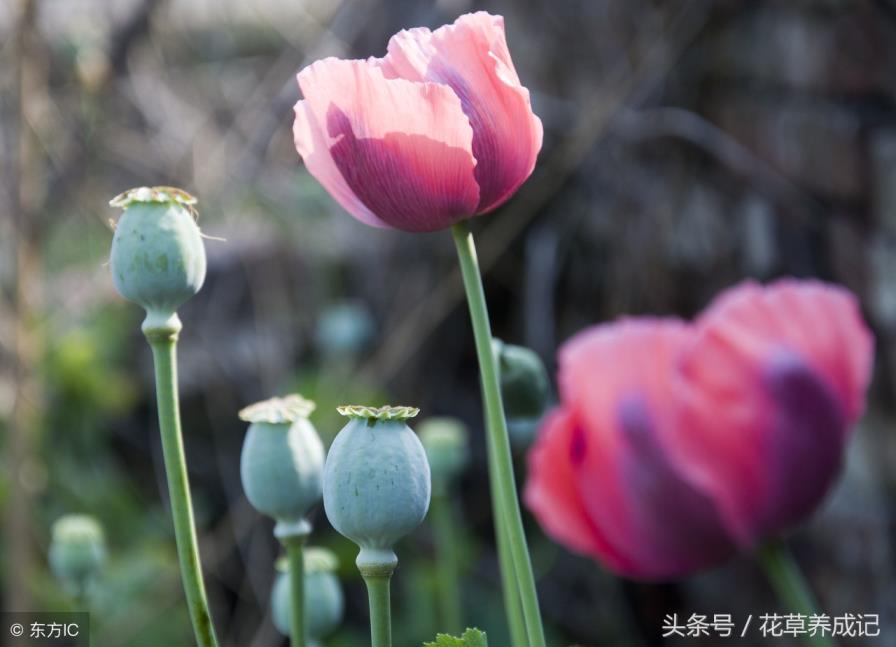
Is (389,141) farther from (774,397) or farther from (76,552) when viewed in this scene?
(76,552)

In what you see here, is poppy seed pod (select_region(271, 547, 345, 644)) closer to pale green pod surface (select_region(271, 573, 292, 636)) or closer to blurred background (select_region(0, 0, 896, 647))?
pale green pod surface (select_region(271, 573, 292, 636))

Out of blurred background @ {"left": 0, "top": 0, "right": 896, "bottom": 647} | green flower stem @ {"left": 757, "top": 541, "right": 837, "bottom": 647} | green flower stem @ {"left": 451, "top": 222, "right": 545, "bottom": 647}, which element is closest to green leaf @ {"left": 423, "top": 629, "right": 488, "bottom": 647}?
green flower stem @ {"left": 451, "top": 222, "right": 545, "bottom": 647}

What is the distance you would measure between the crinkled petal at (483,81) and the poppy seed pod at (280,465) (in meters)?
0.12

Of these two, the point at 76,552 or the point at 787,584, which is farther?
the point at 76,552

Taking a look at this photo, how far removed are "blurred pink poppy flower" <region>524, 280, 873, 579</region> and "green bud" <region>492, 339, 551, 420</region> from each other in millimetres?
15

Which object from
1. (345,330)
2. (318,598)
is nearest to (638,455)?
(318,598)

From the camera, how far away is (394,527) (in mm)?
349

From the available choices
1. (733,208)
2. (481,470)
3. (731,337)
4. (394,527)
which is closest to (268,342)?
(481,470)

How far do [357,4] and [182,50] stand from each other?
30 centimetres

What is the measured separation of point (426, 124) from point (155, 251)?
10 cm

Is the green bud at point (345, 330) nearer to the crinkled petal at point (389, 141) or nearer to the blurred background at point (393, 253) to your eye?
the blurred background at point (393, 253)

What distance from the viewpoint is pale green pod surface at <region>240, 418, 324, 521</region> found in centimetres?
43

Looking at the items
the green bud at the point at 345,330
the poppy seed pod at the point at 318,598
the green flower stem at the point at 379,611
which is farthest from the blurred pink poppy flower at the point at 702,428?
the green bud at the point at 345,330

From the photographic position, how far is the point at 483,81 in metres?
0.39
